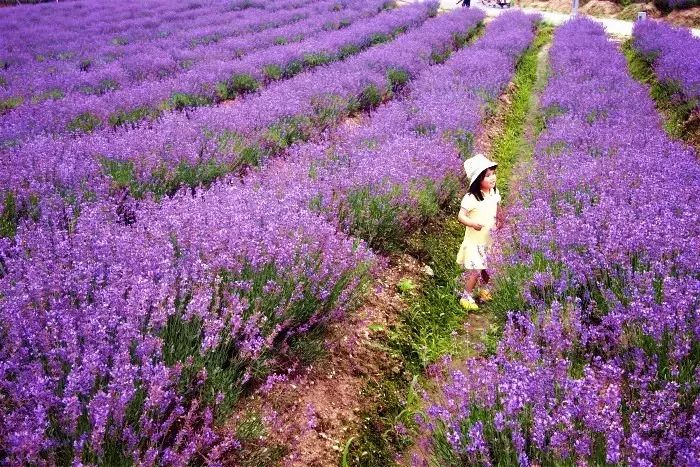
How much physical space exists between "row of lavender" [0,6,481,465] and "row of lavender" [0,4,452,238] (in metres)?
0.55

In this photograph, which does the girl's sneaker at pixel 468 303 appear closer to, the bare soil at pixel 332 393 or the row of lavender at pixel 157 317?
the bare soil at pixel 332 393

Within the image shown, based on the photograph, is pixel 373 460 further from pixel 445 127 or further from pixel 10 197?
pixel 445 127

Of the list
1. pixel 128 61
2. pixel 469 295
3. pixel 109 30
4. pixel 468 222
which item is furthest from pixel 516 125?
pixel 109 30

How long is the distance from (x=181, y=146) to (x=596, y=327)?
3.79 meters

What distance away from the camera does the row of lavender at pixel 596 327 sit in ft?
5.96

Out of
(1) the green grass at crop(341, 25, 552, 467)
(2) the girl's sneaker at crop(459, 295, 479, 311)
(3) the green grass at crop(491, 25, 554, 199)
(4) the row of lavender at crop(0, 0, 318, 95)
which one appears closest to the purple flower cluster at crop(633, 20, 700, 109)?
(3) the green grass at crop(491, 25, 554, 199)

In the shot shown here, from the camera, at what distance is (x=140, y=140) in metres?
4.76

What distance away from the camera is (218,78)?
816 centimetres

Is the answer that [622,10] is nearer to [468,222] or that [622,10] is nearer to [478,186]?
[478,186]

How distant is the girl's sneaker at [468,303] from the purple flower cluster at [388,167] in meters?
0.77

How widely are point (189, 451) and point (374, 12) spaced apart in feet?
57.5

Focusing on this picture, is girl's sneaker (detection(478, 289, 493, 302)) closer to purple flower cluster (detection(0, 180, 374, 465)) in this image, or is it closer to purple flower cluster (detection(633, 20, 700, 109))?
purple flower cluster (detection(0, 180, 374, 465))

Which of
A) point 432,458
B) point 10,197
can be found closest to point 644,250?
point 432,458

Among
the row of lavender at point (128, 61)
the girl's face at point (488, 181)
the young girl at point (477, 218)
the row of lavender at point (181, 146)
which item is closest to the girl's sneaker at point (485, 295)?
the young girl at point (477, 218)
